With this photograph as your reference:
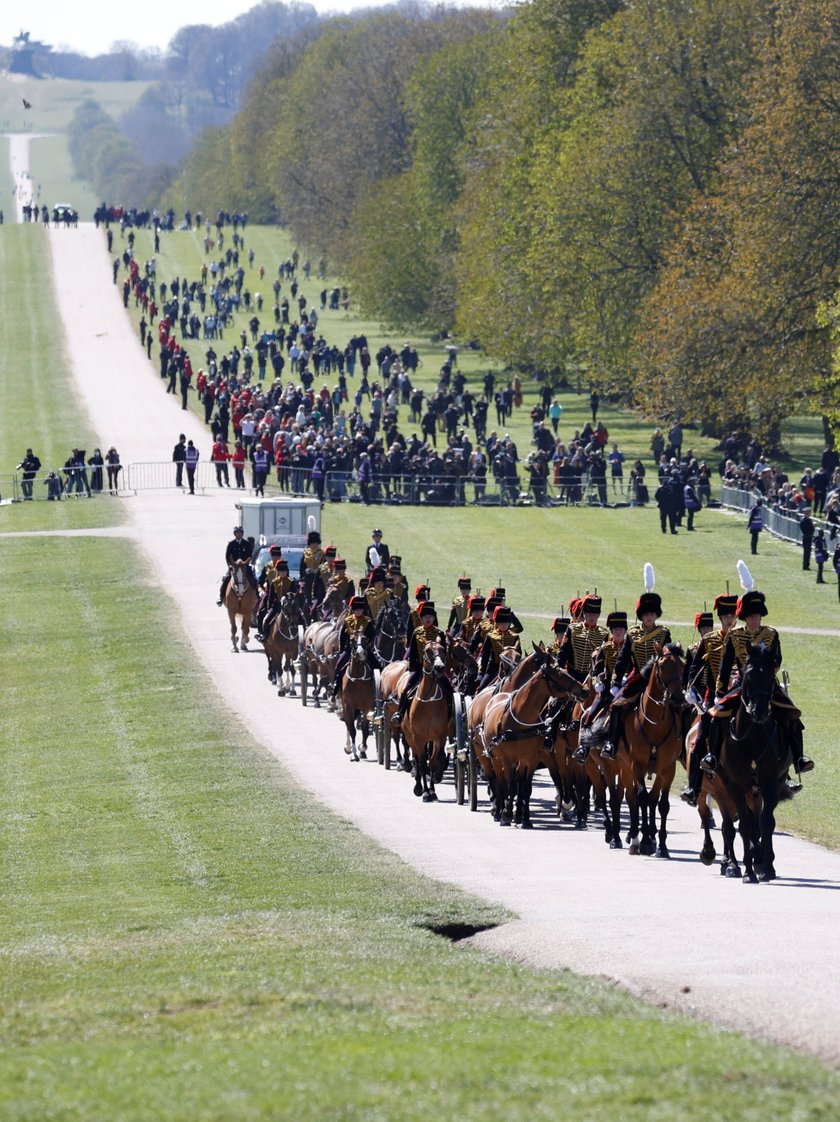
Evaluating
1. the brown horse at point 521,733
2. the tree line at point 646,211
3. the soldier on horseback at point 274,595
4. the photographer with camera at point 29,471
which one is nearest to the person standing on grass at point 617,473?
the tree line at point 646,211

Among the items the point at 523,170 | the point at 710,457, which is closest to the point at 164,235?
the point at 523,170

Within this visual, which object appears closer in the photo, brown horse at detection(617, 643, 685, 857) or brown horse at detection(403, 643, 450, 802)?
brown horse at detection(617, 643, 685, 857)

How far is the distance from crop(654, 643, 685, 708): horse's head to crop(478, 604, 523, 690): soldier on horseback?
16.0ft

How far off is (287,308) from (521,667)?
291ft

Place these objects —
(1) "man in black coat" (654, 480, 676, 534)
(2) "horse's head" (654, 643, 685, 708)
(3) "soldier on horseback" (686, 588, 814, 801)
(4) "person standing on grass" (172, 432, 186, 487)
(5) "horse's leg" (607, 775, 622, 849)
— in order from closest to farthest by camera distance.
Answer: (3) "soldier on horseback" (686, 588, 814, 801) < (2) "horse's head" (654, 643, 685, 708) < (5) "horse's leg" (607, 775, 622, 849) < (1) "man in black coat" (654, 480, 676, 534) < (4) "person standing on grass" (172, 432, 186, 487)

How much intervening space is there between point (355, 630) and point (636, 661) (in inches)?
394

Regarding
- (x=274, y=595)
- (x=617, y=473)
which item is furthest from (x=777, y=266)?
(x=274, y=595)

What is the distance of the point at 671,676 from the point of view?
21.7 meters

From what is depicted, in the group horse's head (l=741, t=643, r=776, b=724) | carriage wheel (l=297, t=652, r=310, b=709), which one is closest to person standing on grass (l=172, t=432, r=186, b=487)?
carriage wheel (l=297, t=652, r=310, b=709)

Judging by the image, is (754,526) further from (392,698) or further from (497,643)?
(497,643)

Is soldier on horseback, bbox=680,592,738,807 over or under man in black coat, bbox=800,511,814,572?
over

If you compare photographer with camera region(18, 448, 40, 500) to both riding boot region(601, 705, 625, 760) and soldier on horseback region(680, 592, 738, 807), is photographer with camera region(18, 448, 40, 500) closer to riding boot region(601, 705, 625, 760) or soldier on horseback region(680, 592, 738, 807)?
riding boot region(601, 705, 625, 760)

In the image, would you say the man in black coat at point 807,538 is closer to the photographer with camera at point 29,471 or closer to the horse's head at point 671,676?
the photographer with camera at point 29,471

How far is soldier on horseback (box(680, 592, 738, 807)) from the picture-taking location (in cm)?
2073
